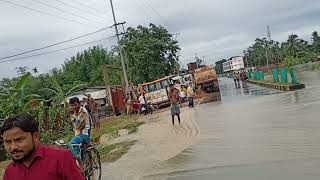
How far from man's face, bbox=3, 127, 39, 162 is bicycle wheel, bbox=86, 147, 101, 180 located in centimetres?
601

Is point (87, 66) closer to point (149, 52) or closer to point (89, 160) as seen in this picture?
point (149, 52)

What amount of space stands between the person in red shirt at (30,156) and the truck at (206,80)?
44745mm

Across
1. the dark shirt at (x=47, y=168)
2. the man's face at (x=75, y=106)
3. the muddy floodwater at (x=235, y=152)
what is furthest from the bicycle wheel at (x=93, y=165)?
the dark shirt at (x=47, y=168)

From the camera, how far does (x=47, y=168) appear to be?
124 inches

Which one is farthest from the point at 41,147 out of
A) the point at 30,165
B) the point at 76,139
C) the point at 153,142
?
the point at 153,142

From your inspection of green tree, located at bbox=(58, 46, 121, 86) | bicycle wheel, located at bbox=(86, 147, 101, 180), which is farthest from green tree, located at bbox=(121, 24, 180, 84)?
bicycle wheel, located at bbox=(86, 147, 101, 180)

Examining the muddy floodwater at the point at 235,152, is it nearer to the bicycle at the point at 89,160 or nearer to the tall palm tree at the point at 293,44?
the bicycle at the point at 89,160

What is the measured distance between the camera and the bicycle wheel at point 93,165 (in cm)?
924

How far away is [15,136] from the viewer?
10.5 feet

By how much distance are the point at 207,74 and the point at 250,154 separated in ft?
124

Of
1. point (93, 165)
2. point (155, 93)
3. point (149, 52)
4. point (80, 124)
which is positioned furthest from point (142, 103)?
point (80, 124)

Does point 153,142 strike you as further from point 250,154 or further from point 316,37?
point 316,37

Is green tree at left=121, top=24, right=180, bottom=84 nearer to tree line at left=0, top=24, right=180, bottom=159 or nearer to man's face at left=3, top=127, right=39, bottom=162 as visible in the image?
tree line at left=0, top=24, right=180, bottom=159

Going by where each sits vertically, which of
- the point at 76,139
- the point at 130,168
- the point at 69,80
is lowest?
the point at 130,168
